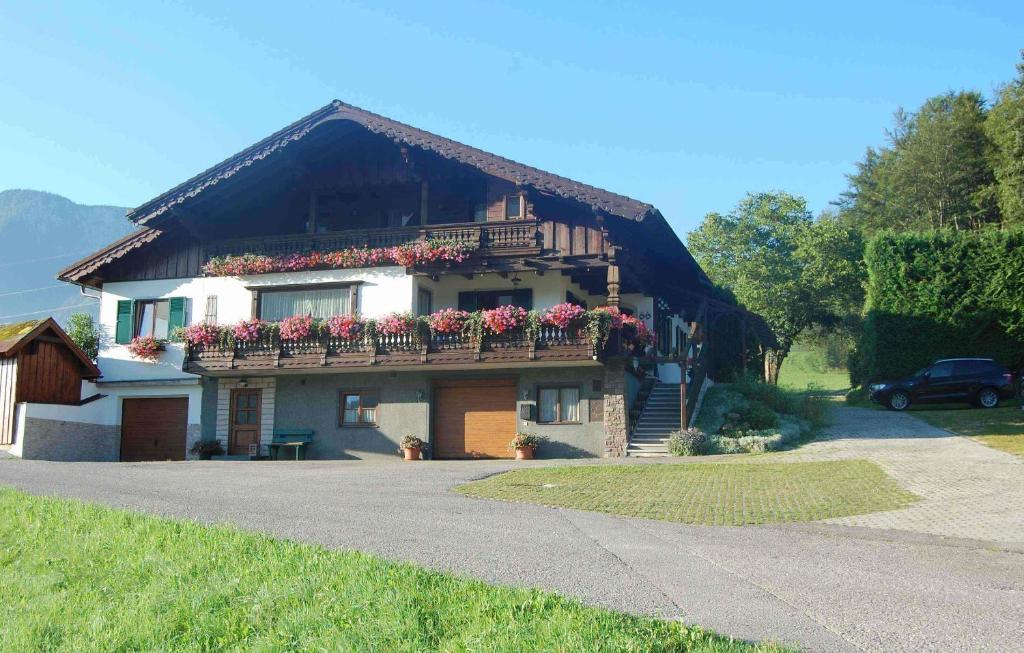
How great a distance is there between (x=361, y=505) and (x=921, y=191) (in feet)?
140

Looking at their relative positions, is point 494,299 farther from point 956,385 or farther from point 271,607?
point 271,607

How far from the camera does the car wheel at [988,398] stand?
2661cm

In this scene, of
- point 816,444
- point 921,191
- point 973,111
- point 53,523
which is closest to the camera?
point 53,523

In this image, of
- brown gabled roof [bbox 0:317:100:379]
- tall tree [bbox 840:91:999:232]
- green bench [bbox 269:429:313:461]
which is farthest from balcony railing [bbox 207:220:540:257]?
tall tree [bbox 840:91:999:232]

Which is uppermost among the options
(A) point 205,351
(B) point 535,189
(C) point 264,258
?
(B) point 535,189

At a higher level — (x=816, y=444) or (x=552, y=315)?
(x=552, y=315)

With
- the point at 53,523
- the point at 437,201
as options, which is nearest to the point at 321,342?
the point at 437,201

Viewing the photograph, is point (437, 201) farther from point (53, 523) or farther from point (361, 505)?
point (53, 523)

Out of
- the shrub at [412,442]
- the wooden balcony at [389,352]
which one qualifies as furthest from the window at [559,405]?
the shrub at [412,442]

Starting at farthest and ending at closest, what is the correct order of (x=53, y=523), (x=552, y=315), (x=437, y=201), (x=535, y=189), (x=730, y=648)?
(x=437, y=201)
(x=535, y=189)
(x=552, y=315)
(x=53, y=523)
(x=730, y=648)

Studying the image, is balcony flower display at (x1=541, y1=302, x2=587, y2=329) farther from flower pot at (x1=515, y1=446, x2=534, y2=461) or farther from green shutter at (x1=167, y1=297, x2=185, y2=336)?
green shutter at (x1=167, y1=297, x2=185, y2=336)

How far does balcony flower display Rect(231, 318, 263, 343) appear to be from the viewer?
1013 inches

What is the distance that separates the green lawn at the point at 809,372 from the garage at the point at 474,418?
2914 centimetres

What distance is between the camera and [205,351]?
26250 millimetres
